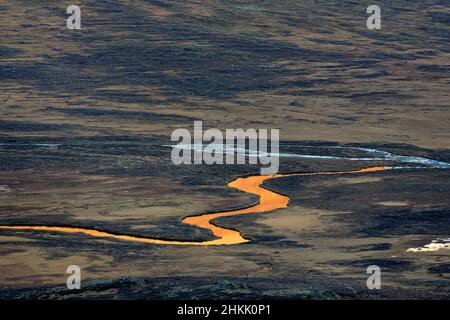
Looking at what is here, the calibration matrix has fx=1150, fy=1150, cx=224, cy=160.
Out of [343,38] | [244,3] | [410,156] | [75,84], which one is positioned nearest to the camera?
[410,156]

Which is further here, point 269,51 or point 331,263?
point 269,51

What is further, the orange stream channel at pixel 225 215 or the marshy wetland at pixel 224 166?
the orange stream channel at pixel 225 215

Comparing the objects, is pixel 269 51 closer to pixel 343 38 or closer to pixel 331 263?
pixel 343 38

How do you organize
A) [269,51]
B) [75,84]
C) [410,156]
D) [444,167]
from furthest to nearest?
1. [269,51]
2. [75,84]
3. [410,156]
4. [444,167]

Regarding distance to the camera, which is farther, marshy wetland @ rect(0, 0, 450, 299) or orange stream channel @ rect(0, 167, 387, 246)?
orange stream channel @ rect(0, 167, 387, 246)

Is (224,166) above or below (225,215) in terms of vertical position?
below

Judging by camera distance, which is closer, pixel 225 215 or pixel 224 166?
pixel 225 215

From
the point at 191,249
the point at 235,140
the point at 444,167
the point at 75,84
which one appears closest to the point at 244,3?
the point at 75,84
